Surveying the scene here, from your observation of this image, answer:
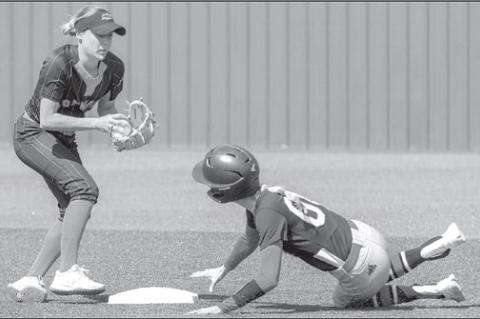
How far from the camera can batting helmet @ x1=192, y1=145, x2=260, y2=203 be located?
6.99 m

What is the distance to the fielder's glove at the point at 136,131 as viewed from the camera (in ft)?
25.1

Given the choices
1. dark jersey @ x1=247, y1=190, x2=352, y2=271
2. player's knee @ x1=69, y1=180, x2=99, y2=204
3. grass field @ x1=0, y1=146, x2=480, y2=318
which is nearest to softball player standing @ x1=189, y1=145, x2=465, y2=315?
dark jersey @ x1=247, y1=190, x2=352, y2=271

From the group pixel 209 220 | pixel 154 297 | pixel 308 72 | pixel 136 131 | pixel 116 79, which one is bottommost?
pixel 209 220

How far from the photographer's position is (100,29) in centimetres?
771

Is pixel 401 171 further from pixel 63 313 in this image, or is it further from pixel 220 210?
pixel 63 313

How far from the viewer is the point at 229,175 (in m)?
7.00

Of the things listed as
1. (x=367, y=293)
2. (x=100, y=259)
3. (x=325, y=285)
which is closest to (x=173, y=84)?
(x=100, y=259)

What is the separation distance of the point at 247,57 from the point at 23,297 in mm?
10898

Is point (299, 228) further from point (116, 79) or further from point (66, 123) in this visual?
point (116, 79)

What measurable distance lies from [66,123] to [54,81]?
244 mm

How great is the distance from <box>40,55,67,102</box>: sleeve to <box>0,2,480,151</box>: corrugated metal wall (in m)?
10.4

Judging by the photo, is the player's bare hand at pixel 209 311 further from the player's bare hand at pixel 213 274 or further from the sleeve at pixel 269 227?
the player's bare hand at pixel 213 274

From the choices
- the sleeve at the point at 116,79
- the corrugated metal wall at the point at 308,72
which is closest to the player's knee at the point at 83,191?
the sleeve at the point at 116,79

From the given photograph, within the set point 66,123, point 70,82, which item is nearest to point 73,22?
point 70,82
